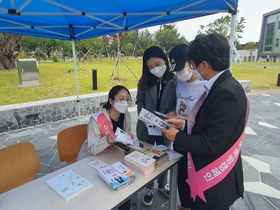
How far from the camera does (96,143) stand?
1691 millimetres

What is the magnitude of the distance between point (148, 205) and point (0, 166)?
1.58 m

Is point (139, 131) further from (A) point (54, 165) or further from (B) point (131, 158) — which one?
(A) point (54, 165)

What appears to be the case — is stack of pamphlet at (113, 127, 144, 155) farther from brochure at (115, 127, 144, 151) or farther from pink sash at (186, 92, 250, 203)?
pink sash at (186, 92, 250, 203)

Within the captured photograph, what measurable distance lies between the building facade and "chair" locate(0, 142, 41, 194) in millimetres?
47000

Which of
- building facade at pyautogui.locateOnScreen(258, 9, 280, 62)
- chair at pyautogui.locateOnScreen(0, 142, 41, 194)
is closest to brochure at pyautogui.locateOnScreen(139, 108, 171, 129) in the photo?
chair at pyautogui.locateOnScreen(0, 142, 41, 194)

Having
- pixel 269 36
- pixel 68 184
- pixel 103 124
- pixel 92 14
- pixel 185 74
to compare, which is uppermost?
pixel 269 36

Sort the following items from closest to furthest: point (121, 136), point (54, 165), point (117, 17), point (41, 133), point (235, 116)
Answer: point (235, 116), point (121, 136), point (117, 17), point (54, 165), point (41, 133)

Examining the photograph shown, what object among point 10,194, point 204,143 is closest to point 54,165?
point 10,194

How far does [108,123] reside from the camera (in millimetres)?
1804

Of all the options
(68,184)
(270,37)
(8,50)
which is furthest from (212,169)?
(270,37)

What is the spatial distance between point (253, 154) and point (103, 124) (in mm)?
3069

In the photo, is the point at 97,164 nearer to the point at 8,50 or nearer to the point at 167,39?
the point at 8,50

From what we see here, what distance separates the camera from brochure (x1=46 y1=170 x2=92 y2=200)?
46.8 inches

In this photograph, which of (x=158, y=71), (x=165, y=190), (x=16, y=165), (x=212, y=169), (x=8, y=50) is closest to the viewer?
(x=212, y=169)
